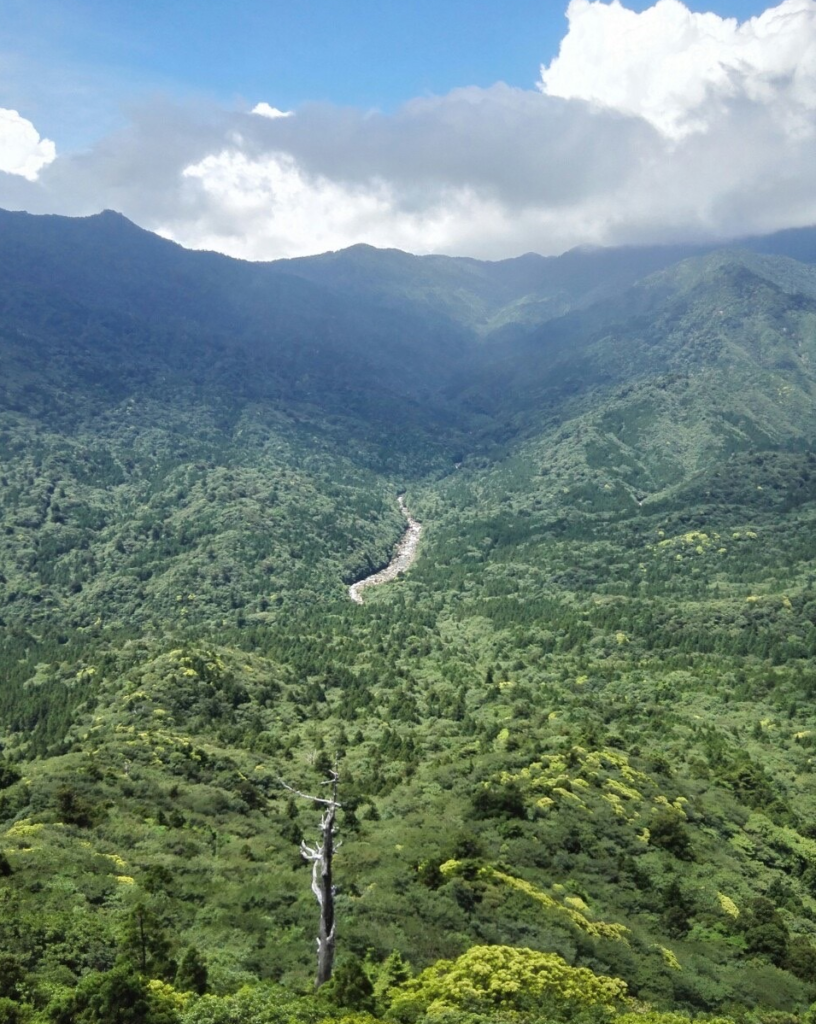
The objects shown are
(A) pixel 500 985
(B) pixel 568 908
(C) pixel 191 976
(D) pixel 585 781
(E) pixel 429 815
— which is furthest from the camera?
(D) pixel 585 781

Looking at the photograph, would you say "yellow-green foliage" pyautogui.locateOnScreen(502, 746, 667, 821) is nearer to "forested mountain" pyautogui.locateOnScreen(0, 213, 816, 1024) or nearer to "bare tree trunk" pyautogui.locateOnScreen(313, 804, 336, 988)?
"forested mountain" pyautogui.locateOnScreen(0, 213, 816, 1024)

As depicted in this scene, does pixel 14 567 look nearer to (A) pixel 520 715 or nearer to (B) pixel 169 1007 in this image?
(A) pixel 520 715

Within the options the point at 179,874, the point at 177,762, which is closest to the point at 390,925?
the point at 179,874

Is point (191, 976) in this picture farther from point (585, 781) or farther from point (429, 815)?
point (585, 781)

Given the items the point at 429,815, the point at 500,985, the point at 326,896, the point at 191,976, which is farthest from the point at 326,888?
the point at 429,815

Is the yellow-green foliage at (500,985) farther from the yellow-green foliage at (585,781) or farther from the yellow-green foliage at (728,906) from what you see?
the yellow-green foliage at (585,781)

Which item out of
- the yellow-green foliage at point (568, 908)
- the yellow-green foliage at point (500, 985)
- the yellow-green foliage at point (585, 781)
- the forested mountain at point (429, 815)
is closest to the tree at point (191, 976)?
the forested mountain at point (429, 815)

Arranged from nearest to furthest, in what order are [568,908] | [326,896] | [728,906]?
[326,896] → [568,908] → [728,906]
